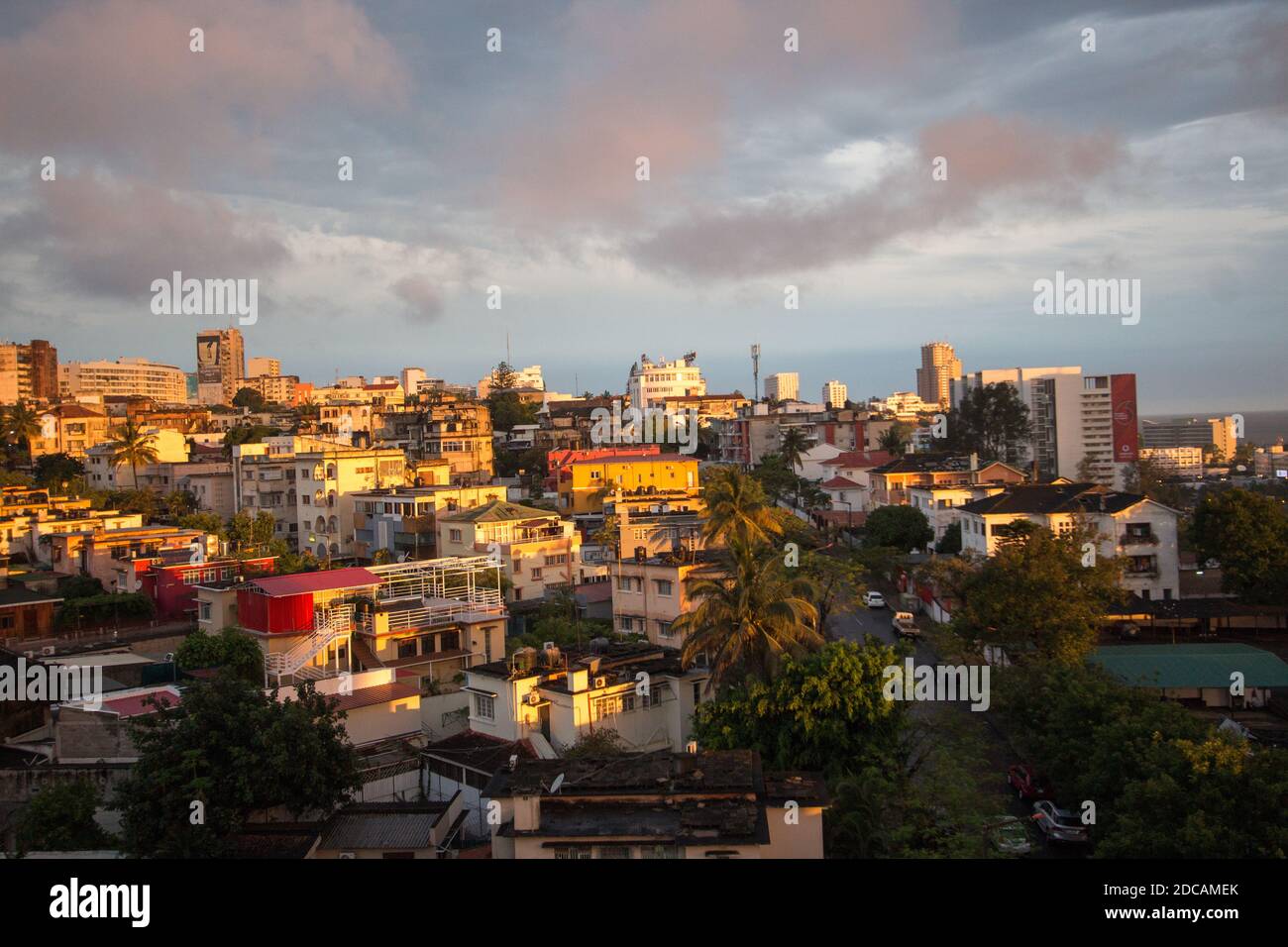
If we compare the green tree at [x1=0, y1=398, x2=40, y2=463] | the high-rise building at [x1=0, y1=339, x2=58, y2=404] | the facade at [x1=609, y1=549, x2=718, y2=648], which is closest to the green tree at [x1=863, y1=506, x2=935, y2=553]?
the facade at [x1=609, y1=549, x2=718, y2=648]

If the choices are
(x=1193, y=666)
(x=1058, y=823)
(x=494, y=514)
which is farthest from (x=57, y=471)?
(x=1058, y=823)

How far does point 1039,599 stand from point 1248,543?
755cm

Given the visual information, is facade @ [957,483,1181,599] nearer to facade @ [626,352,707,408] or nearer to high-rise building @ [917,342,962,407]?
facade @ [626,352,707,408]

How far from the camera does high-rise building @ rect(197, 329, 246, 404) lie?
89625 mm

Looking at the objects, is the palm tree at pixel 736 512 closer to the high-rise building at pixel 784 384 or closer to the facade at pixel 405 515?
the facade at pixel 405 515

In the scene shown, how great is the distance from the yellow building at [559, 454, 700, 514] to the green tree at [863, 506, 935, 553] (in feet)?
23.6

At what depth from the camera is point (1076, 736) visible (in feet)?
35.4

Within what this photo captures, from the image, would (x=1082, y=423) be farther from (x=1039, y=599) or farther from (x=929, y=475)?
(x=1039, y=599)

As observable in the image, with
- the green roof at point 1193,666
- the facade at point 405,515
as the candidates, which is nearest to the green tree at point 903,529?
the facade at point 405,515

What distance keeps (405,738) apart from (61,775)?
12.0 ft

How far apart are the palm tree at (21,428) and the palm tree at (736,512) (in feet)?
120
